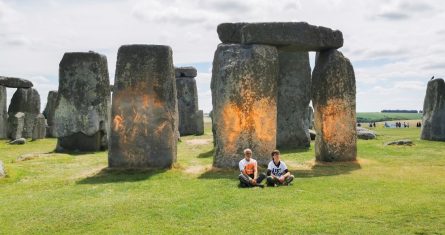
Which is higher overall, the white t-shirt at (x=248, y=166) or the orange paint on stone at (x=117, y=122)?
the orange paint on stone at (x=117, y=122)

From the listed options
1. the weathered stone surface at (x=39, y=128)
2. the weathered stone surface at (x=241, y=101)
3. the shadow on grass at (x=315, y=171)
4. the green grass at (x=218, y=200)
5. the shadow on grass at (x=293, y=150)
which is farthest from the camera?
the weathered stone surface at (x=39, y=128)

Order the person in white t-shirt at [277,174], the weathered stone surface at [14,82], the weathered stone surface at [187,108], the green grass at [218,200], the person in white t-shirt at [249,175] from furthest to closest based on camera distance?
1. the weathered stone surface at [187,108]
2. the weathered stone surface at [14,82]
3. the person in white t-shirt at [277,174]
4. the person in white t-shirt at [249,175]
5. the green grass at [218,200]

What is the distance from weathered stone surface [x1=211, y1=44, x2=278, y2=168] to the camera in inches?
612

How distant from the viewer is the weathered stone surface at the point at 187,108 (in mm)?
33938

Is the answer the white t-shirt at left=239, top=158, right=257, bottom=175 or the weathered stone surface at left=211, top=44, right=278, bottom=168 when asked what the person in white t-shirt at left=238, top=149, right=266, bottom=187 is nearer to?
the white t-shirt at left=239, top=158, right=257, bottom=175

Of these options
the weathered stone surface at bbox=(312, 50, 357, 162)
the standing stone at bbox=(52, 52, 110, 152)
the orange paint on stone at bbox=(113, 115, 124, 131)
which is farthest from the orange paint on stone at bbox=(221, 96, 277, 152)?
the standing stone at bbox=(52, 52, 110, 152)

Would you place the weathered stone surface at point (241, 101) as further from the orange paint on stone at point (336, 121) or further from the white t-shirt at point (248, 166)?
the orange paint on stone at point (336, 121)

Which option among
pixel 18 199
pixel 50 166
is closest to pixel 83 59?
pixel 50 166

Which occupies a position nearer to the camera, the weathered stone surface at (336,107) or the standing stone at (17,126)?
the weathered stone surface at (336,107)

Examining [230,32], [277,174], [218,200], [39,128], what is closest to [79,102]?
[39,128]

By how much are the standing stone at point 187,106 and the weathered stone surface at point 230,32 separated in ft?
58.7

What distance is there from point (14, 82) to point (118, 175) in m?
19.6

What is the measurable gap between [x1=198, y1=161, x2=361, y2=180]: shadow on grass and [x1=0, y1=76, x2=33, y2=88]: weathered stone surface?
66.2 feet


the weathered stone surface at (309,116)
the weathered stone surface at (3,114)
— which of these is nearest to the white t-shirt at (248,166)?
the weathered stone surface at (309,116)
